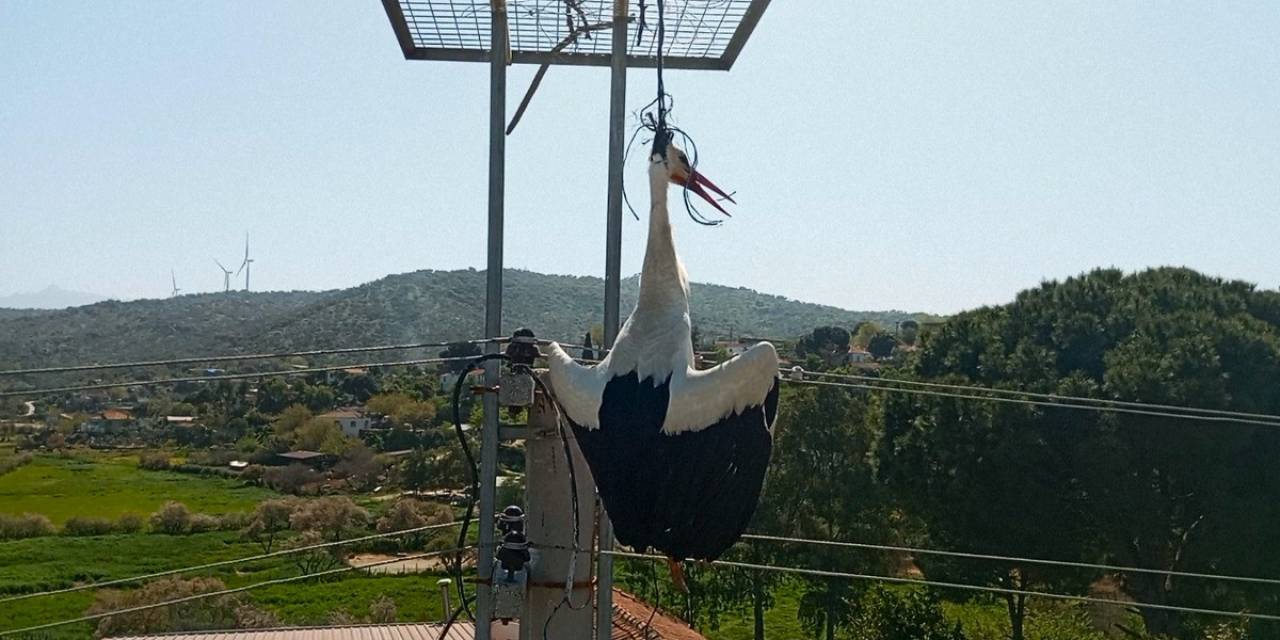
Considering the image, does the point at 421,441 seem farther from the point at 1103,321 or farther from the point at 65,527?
the point at 1103,321

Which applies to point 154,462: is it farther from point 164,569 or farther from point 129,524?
point 164,569

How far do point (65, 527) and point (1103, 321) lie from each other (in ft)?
106

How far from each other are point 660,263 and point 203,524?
32.6 metres

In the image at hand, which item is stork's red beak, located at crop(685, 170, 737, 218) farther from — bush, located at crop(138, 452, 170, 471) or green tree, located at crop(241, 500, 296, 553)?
bush, located at crop(138, 452, 170, 471)

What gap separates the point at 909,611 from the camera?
1641cm

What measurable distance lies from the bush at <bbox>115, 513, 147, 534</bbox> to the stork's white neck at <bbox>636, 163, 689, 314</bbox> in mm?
34508

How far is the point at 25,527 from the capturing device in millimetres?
33688

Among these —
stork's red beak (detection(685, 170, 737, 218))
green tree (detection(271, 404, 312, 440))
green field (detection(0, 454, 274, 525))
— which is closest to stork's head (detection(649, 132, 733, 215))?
stork's red beak (detection(685, 170, 737, 218))

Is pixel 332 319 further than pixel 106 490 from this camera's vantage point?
Yes

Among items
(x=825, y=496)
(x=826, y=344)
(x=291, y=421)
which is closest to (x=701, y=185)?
(x=825, y=496)

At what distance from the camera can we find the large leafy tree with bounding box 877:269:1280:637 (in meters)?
14.7

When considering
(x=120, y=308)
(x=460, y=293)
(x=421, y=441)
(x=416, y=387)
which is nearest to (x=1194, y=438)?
(x=421, y=441)

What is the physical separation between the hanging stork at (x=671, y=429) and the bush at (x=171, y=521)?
32.8 metres

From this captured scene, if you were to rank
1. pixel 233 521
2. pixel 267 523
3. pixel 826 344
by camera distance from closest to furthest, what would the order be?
pixel 826 344, pixel 267 523, pixel 233 521
